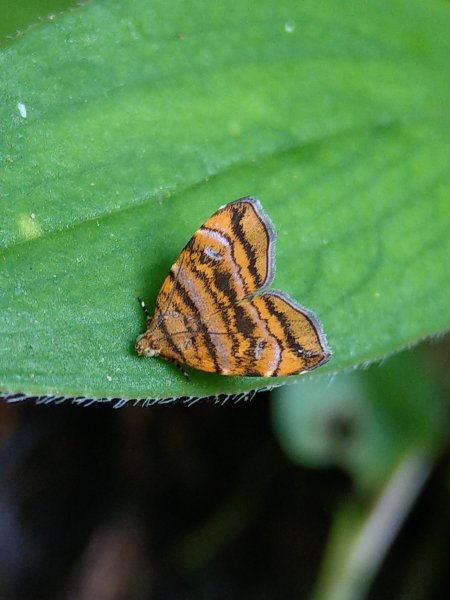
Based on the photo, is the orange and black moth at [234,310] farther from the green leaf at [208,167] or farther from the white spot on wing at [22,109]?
the white spot on wing at [22,109]

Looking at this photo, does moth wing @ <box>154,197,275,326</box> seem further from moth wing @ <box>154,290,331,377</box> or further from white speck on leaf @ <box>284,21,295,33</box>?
white speck on leaf @ <box>284,21,295,33</box>

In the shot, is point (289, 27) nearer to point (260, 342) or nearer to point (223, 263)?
point (223, 263)

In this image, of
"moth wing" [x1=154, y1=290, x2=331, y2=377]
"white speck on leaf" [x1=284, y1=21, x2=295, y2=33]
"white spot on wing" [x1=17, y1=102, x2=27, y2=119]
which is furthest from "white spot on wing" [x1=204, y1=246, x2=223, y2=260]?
"white speck on leaf" [x1=284, y1=21, x2=295, y2=33]

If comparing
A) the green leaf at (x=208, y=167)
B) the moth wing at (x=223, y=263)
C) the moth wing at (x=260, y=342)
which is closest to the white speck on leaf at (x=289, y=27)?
the green leaf at (x=208, y=167)

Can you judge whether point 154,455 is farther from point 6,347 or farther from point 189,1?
point 189,1

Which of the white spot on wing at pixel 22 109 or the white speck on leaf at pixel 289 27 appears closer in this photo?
the white spot on wing at pixel 22 109
